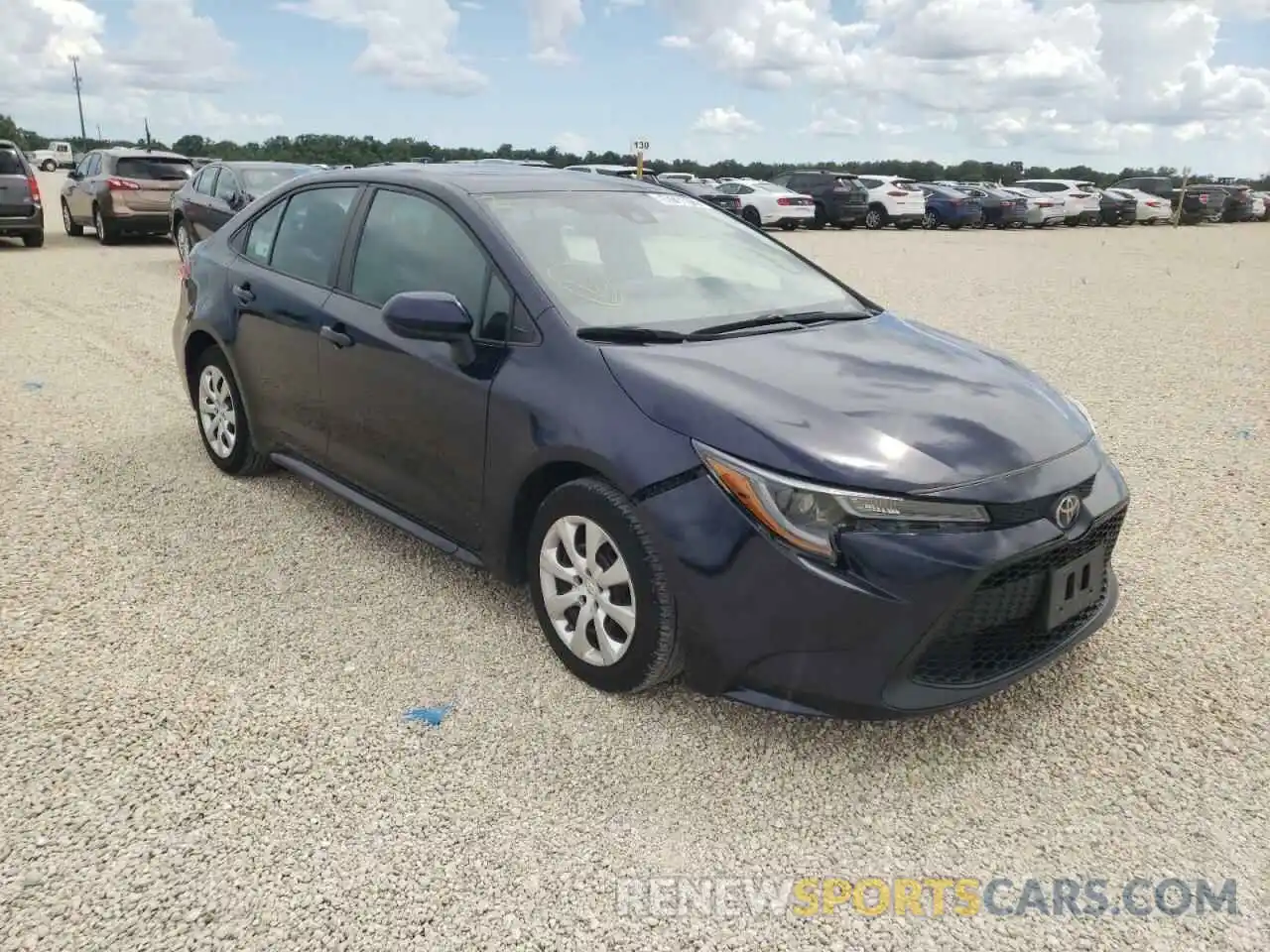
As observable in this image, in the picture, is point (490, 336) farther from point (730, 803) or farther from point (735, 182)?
point (735, 182)

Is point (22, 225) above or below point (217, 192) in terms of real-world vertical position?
below

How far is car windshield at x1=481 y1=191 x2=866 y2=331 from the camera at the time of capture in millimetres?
3418

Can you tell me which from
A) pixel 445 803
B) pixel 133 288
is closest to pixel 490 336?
pixel 445 803

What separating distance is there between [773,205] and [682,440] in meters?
24.6

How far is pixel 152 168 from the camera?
15.9 meters

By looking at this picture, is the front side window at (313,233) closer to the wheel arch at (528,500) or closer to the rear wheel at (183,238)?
the wheel arch at (528,500)

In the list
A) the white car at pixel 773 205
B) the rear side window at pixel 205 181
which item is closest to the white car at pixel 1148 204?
the white car at pixel 773 205

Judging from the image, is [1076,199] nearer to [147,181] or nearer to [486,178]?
[147,181]

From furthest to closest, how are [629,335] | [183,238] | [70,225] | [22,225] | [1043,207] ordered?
1. [1043,207]
2. [70,225]
3. [22,225]
4. [183,238]
5. [629,335]

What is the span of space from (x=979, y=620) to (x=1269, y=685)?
1.39m

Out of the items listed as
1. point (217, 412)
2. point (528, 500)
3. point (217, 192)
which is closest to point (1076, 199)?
point (217, 192)

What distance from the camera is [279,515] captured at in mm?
4609

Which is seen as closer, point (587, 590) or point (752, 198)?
point (587, 590)

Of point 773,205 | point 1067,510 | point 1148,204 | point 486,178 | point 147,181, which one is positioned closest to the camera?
point 1067,510
